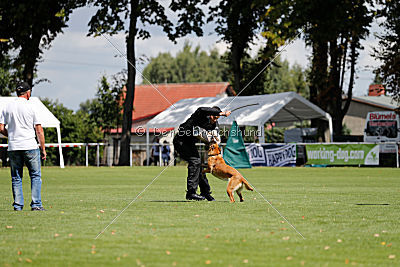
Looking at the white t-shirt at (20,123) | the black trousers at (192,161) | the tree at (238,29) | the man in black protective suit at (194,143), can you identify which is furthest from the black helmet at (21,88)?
the tree at (238,29)

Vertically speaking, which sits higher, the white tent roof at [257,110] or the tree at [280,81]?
the tree at [280,81]

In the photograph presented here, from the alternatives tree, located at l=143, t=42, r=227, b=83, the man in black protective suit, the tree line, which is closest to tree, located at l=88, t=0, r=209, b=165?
the tree line

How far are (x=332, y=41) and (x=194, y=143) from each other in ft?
71.8

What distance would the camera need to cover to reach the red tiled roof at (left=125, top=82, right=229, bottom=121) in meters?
65.6

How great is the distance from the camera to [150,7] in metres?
38.1

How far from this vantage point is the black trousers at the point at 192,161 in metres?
12.1

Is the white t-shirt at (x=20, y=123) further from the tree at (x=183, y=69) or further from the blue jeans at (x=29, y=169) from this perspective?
the tree at (x=183, y=69)

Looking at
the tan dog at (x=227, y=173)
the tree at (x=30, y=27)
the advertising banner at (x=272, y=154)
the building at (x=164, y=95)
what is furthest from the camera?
the building at (x=164, y=95)

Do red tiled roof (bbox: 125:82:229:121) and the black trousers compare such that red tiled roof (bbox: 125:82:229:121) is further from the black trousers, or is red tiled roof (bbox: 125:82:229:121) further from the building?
the black trousers

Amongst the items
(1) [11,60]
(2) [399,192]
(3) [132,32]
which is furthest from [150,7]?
(2) [399,192]

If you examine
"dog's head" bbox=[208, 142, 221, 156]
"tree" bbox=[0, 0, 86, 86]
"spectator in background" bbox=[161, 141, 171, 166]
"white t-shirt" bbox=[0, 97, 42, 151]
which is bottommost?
"spectator in background" bbox=[161, 141, 171, 166]

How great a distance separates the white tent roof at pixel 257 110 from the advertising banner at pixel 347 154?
115 inches

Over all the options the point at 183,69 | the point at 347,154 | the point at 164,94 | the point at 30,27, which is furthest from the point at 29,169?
the point at 183,69

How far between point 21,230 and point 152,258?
102 inches
